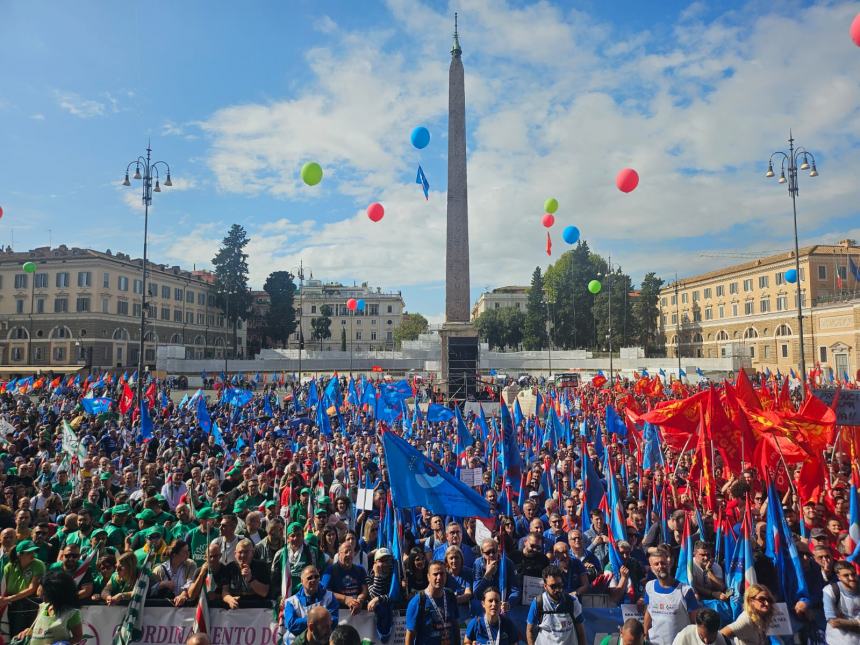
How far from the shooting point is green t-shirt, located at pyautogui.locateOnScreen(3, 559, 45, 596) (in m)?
5.00

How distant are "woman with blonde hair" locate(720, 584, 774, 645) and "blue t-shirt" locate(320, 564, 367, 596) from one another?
2632mm

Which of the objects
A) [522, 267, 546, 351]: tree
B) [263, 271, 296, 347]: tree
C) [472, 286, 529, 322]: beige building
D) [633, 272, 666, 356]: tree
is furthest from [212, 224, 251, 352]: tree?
[472, 286, 529, 322]: beige building

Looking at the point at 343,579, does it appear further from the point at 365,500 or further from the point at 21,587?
the point at 21,587

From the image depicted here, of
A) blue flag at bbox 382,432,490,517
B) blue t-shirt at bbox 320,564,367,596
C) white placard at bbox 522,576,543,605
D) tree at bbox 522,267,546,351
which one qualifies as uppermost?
tree at bbox 522,267,546,351

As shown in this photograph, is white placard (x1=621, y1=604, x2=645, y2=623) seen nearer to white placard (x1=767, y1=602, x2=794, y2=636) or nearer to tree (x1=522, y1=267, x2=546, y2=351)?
white placard (x1=767, y1=602, x2=794, y2=636)

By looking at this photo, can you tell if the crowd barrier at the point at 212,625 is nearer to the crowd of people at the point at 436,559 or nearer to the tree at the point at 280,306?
the crowd of people at the point at 436,559

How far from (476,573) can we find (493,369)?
53841 millimetres

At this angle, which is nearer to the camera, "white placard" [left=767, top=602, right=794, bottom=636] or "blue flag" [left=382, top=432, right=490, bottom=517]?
"white placard" [left=767, top=602, right=794, bottom=636]

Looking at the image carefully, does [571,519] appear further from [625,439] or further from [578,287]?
[578,287]

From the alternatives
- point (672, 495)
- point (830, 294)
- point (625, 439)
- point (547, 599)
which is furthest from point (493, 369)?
point (547, 599)

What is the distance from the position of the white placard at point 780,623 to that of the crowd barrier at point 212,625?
2.66m

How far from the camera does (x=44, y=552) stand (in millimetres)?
5586

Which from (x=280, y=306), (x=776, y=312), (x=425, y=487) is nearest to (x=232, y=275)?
(x=280, y=306)

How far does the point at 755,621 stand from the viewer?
4059 mm
